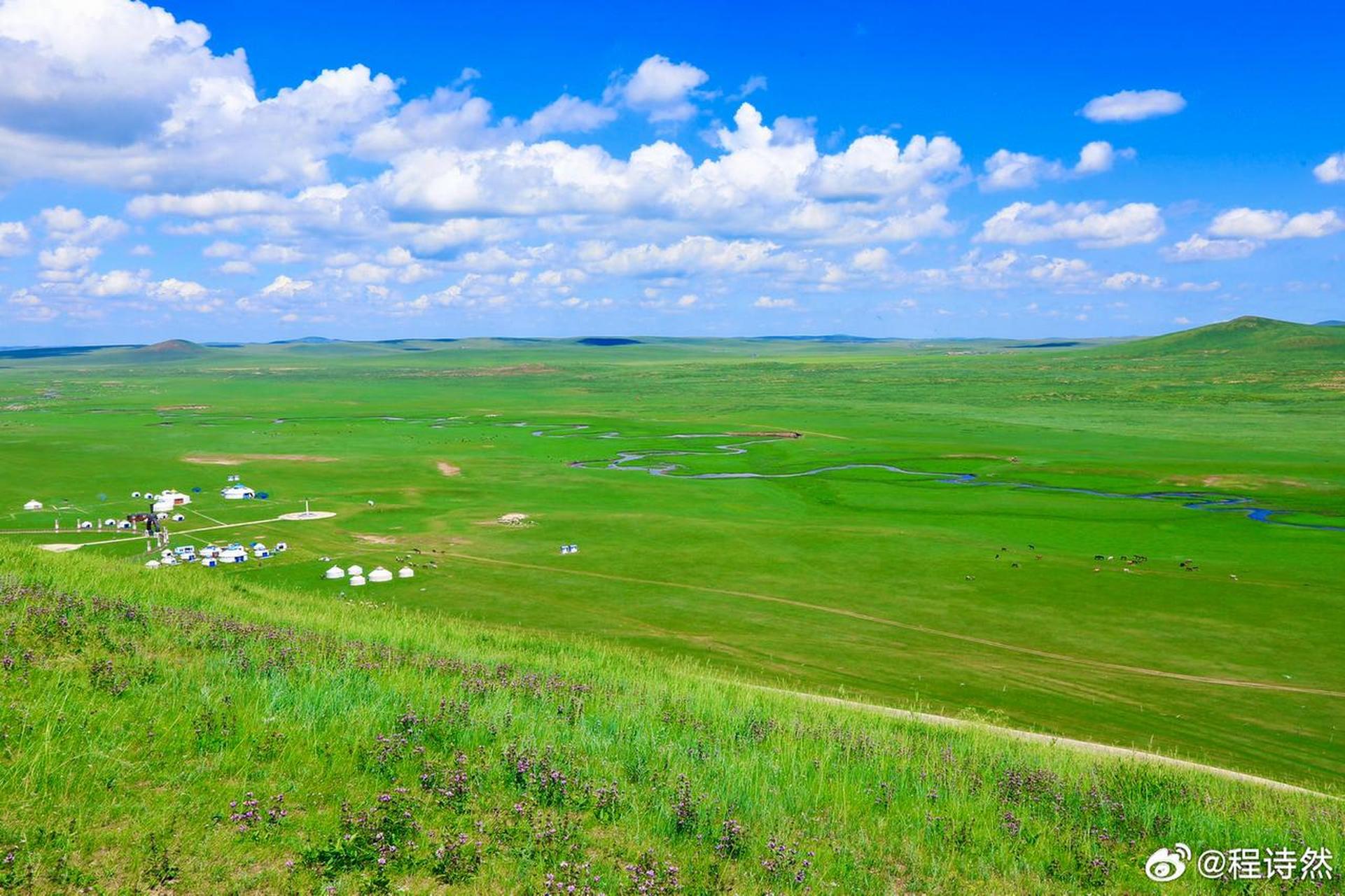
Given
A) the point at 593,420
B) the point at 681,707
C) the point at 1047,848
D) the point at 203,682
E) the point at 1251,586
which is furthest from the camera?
the point at 593,420

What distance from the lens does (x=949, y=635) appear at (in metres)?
43.5

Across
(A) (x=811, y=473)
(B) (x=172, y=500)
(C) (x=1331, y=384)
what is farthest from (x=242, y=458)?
(C) (x=1331, y=384)

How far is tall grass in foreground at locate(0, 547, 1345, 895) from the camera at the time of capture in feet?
24.5

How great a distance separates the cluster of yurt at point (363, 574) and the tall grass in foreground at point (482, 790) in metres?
38.1

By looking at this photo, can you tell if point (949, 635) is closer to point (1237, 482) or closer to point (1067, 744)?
point (1067, 744)

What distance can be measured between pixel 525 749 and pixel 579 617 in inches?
1397

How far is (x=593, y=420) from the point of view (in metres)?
156

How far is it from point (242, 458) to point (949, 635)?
9036cm

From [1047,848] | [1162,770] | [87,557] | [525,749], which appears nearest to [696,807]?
[525,749]

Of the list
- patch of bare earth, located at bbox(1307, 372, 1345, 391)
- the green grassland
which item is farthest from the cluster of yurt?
patch of bare earth, located at bbox(1307, 372, 1345, 391)

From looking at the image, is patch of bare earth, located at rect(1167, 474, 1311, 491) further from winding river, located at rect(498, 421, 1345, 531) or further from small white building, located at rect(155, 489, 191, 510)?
small white building, located at rect(155, 489, 191, 510)

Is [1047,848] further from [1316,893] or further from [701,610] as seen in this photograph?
[701,610]

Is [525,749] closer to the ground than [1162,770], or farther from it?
farther from it

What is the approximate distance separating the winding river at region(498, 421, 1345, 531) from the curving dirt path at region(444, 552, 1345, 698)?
4044cm
